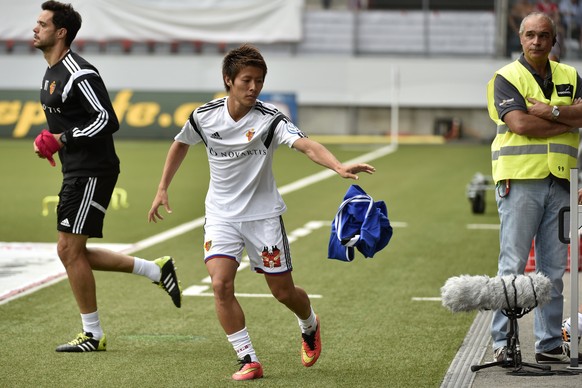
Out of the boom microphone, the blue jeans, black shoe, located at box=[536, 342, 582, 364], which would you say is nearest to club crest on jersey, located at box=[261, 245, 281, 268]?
the boom microphone

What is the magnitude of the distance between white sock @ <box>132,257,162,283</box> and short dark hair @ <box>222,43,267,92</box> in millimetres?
2124

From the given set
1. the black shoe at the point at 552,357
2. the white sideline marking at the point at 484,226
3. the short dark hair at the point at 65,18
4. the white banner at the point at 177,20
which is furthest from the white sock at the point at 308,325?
the white banner at the point at 177,20

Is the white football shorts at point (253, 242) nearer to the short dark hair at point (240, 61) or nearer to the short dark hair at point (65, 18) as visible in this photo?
the short dark hair at point (240, 61)

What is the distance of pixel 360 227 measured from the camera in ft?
22.6

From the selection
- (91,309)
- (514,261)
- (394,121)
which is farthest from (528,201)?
(394,121)

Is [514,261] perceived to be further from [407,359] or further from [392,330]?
[392,330]

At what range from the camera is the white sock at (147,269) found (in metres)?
8.63

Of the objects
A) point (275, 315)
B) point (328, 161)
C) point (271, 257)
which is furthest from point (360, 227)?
point (275, 315)

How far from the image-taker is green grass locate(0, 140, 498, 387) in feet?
23.5

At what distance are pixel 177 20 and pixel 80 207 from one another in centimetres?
3124

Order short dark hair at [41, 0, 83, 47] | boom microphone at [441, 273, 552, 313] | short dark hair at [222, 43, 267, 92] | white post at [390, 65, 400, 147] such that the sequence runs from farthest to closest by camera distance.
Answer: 1. white post at [390, 65, 400, 147]
2. short dark hair at [41, 0, 83, 47]
3. short dark hair at [222, 43, 267, 92]
4. boom microphone at [441, 273, 552, 313]

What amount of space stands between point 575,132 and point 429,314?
7.98 ft

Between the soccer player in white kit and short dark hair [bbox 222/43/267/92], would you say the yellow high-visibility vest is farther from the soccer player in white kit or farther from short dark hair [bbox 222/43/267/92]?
short dark hair [bbox 222/43/267/92]

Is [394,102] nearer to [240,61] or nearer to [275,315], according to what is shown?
[275,315]
